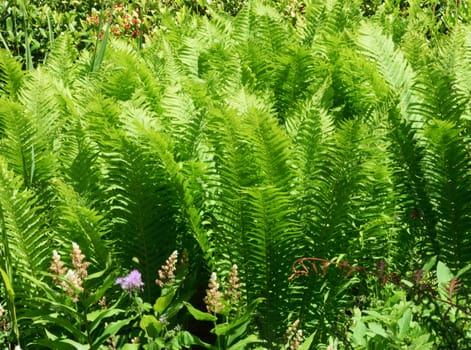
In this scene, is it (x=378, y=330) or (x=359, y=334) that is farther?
(x=359, y=334)

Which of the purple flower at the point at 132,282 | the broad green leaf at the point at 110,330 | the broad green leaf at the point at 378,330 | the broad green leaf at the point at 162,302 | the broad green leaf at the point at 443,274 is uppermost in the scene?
the broad green leaf at the point at 443,274

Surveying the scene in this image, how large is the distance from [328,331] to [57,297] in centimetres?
94

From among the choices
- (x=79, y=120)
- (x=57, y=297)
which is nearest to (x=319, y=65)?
(x=79, y=120)

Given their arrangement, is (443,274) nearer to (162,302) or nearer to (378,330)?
(378,330)

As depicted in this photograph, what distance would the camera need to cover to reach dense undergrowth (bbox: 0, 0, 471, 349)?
2.61 metres

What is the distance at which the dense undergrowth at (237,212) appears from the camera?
8.56ft

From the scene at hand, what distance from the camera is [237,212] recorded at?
8.94 feet

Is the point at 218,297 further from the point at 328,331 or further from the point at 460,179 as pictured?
the point at 460,179

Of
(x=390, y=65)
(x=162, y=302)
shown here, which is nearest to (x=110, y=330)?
(x=162, y=302)

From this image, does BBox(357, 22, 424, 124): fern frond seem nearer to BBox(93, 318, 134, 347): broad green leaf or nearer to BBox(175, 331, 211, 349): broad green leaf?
BBox(175, 331, 211, 349): broad green leaf

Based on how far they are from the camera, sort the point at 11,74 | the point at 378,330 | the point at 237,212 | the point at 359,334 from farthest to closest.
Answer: the point at 11,74 < the point at 237,212 < the point at 359,334 < the point at 378,330

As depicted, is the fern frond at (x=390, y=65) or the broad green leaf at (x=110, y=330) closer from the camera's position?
the broad green leaf at (x=110, y=330)

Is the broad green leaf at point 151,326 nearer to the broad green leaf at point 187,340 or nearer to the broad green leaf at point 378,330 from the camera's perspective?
the broad green leaf at point 187,340

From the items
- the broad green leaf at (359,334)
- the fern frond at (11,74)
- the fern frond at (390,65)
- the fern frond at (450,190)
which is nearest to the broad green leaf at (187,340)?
the broad green leaf at (359,334)
